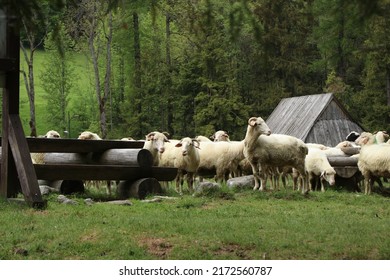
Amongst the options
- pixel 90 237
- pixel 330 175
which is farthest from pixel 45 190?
pixel 330 175

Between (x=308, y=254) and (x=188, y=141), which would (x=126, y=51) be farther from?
(x=308, y=254)

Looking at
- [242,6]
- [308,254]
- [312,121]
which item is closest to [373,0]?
[242,6]

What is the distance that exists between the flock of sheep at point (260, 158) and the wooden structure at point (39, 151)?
1.55m

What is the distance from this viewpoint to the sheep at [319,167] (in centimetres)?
1750

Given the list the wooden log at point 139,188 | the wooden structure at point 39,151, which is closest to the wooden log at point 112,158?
the wooden structure at point 39,151

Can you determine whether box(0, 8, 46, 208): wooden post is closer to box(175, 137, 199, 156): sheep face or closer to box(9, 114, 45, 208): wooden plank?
box(9, 114, 45, 208): wooden plank

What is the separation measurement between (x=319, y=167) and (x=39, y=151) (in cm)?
810

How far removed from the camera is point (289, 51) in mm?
43562

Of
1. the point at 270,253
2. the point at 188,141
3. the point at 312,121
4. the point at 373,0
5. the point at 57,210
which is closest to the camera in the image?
the point at 373,0

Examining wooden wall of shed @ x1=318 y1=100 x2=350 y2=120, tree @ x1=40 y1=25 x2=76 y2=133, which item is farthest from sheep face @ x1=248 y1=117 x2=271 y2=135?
tree @ x1=40 y1=25 x2=76 y2=133

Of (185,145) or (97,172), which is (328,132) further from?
(97,172)

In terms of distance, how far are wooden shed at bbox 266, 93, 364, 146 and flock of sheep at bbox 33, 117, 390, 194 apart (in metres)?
14.6

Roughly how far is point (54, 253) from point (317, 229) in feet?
12.6

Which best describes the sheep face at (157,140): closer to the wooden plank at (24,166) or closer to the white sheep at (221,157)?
the white sheep at (221,157)
